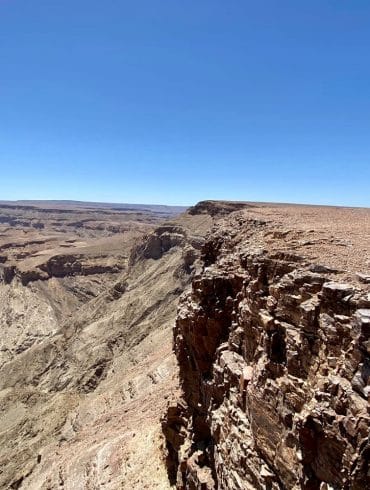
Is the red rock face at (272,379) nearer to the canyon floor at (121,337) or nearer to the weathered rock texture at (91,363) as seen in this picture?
the canyon floor at (121,337)

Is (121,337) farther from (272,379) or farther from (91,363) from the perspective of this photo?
(272,379)

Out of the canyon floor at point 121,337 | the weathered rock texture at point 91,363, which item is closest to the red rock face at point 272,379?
the canyon floor at point 121,337

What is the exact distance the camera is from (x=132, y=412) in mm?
26109

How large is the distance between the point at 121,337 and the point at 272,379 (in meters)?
40.3

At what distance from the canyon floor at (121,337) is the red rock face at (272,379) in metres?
0.18

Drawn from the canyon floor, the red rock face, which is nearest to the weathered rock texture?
the canyon floor

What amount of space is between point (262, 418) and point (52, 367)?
143 feet

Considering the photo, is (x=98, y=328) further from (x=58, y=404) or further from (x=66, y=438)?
(x=66, y=438)

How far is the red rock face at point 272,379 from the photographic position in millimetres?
8922

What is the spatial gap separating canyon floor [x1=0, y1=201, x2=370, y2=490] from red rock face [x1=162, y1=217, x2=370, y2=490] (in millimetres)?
184

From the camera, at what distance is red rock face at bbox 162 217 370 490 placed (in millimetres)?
8922

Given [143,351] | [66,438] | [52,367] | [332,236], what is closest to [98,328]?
[52,367]

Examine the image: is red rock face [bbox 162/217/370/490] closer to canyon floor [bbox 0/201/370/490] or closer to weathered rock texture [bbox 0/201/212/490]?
canyon floor [bbox 0/201/370/490]

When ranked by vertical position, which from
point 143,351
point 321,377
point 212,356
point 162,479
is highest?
point 321,377
